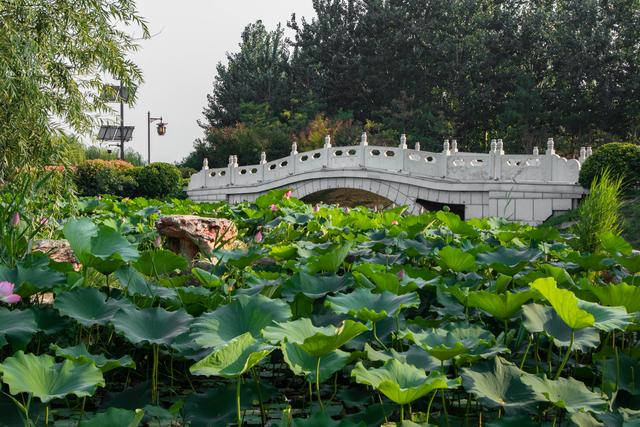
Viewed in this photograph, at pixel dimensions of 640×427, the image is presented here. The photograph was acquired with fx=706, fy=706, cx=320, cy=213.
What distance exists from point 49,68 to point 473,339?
578 centimetres

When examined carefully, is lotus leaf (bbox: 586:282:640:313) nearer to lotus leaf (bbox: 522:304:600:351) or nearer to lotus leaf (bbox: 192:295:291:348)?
lotus leaf (bbox: 522:304:600:351)

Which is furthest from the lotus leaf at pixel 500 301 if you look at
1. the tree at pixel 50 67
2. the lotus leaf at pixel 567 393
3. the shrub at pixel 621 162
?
the shrub at pixel 621 162

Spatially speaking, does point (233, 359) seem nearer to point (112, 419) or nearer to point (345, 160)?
point (112, 419)

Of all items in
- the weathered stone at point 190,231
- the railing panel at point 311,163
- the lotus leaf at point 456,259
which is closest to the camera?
the lotus leaf at point 456,259

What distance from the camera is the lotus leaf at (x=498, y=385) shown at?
1354 mm

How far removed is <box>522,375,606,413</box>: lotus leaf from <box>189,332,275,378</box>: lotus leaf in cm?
51

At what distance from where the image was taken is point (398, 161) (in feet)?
58.1

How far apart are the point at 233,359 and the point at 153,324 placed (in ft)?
1.28

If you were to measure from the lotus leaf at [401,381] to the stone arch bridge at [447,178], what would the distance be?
1477 centimetres

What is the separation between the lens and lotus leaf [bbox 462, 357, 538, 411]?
1354 millimetres

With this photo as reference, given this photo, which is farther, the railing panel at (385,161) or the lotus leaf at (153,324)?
the railing panel at (385,161)

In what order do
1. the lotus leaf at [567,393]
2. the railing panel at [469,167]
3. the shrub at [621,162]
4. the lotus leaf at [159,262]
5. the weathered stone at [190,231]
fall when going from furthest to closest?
the railing panel at [469,167]
the shrub at [621,162]
the weathered stone at [190,231]
the lotus leaf at [159,262]
the lotus leaf at [567,393]

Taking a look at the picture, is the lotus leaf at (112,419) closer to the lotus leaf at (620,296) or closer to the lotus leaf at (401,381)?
the lotus leaf at (401,381)

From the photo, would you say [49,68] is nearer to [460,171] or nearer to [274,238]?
[274,238]
